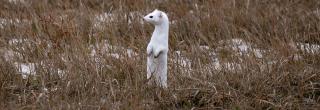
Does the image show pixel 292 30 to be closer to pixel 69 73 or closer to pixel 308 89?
pixel 308 89

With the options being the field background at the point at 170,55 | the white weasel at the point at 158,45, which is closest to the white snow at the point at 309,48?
the field background at the point at 170,55

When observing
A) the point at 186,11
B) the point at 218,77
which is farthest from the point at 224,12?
the point at 218,77

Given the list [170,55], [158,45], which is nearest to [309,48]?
[170,55]

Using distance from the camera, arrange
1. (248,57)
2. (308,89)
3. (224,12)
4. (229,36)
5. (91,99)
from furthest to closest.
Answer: (224,12)
(229,36)
(248,57)
(308,89)
(91,99)

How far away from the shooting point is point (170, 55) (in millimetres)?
5090

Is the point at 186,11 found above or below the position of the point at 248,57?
above

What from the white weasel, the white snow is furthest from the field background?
the white weasel

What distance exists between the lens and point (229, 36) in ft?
18.6

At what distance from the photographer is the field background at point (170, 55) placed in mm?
3941

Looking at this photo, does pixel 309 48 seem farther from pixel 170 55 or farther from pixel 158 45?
pixel 158 45

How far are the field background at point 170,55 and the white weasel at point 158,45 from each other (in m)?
0.13

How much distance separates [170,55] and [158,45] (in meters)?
1.30

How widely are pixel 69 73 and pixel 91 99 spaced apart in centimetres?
49

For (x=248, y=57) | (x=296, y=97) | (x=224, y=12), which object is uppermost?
(x=224, y=12)
